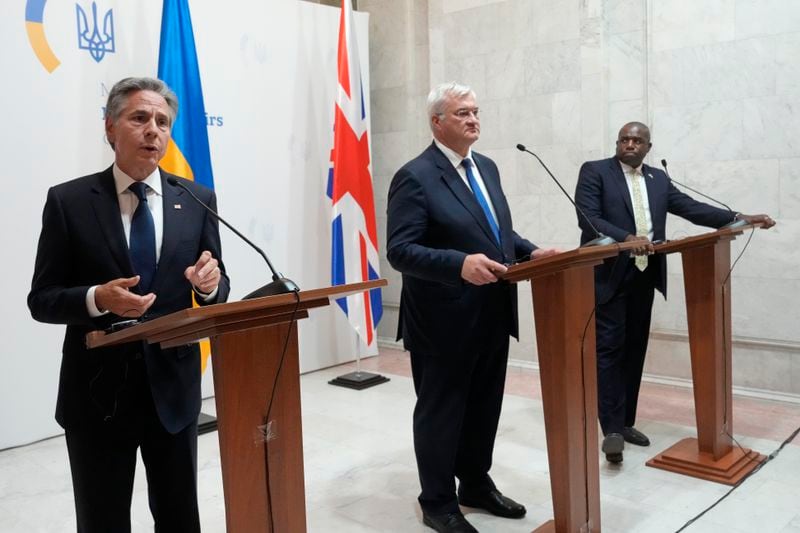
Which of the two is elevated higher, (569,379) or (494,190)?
(494,190)

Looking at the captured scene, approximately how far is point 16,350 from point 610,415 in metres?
3.18

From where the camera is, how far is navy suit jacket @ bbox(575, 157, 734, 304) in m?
3.70

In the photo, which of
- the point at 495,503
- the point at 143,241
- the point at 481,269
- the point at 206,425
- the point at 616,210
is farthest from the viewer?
the point at 206,425

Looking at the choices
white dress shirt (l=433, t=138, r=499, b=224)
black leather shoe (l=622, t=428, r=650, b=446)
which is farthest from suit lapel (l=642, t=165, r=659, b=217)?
white dress shirt (l=433, t=138, r=499, b=224)

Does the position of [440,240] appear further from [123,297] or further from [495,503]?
[123,297]

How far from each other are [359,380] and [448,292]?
113 inches

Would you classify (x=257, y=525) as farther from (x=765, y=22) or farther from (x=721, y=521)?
(x=765, y=22)

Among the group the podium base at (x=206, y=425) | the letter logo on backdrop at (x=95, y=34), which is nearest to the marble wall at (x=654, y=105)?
the podium base at (x=206, y=425)

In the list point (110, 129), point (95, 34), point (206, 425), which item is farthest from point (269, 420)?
point (95, 34)

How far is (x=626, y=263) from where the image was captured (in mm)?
3652

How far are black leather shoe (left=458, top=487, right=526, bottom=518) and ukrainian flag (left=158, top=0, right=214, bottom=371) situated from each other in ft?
6.53

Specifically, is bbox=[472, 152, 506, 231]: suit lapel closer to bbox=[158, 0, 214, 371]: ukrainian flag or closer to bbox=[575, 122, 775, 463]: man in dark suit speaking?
bbox=[575, 122, 775, 463]: man in dark suit speaking

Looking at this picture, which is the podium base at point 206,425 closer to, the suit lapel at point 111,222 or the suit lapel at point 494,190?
the suit lapel at point 494,190

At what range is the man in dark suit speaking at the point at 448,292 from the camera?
2668 mm
